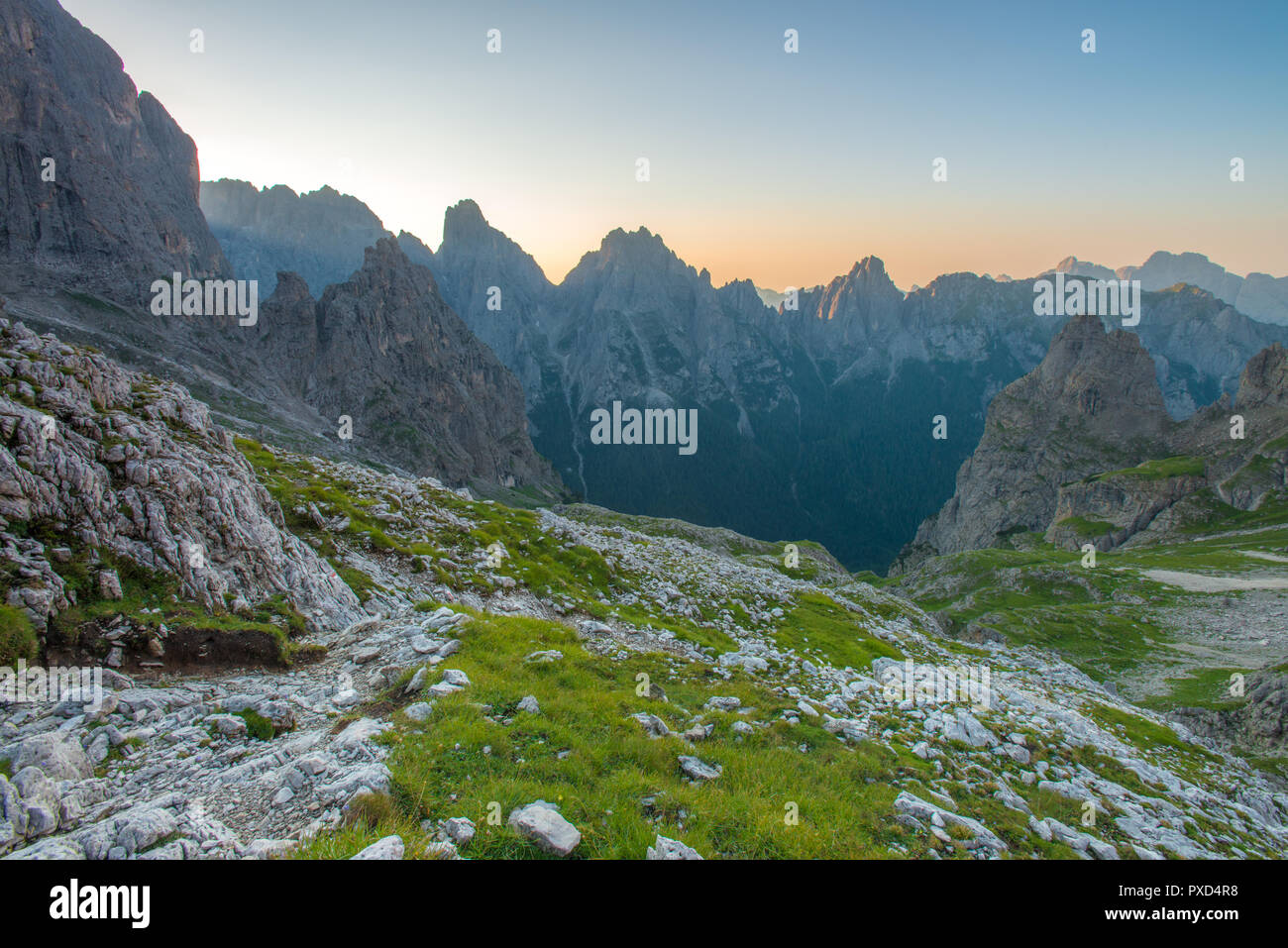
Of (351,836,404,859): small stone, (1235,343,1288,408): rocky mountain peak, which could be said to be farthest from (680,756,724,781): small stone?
(1235,343,1288,408): rocky mountain peak

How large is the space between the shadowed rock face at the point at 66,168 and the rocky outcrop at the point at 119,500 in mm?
207575

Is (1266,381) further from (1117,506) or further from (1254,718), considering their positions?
(1254,718)

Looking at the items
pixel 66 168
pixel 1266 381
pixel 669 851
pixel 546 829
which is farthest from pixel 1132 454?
A: pixel 66 168

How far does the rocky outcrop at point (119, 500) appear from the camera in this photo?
13008 millimetres

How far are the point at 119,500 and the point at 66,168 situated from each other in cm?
24101

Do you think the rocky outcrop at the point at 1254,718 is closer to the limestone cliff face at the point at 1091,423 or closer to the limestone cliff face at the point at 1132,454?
the limestone cliff face at the point at 1132,454

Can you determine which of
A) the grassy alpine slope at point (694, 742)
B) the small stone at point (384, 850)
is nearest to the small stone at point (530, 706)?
the grassy alpine slope at point (694, 742)

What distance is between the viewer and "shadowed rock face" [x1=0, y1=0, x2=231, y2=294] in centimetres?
15188

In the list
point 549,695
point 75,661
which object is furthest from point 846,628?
point 75,661

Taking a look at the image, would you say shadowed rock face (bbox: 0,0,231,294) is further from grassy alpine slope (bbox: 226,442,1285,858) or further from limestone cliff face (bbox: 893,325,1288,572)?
limestone cliff face (bbox: 893,325,1288,572)

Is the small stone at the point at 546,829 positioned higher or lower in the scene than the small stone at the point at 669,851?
higher

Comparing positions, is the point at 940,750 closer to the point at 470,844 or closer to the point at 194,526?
the point at 470,844

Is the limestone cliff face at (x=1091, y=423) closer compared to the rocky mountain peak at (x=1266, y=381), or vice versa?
the rocky mountain peak at (x=1266, y=381)
